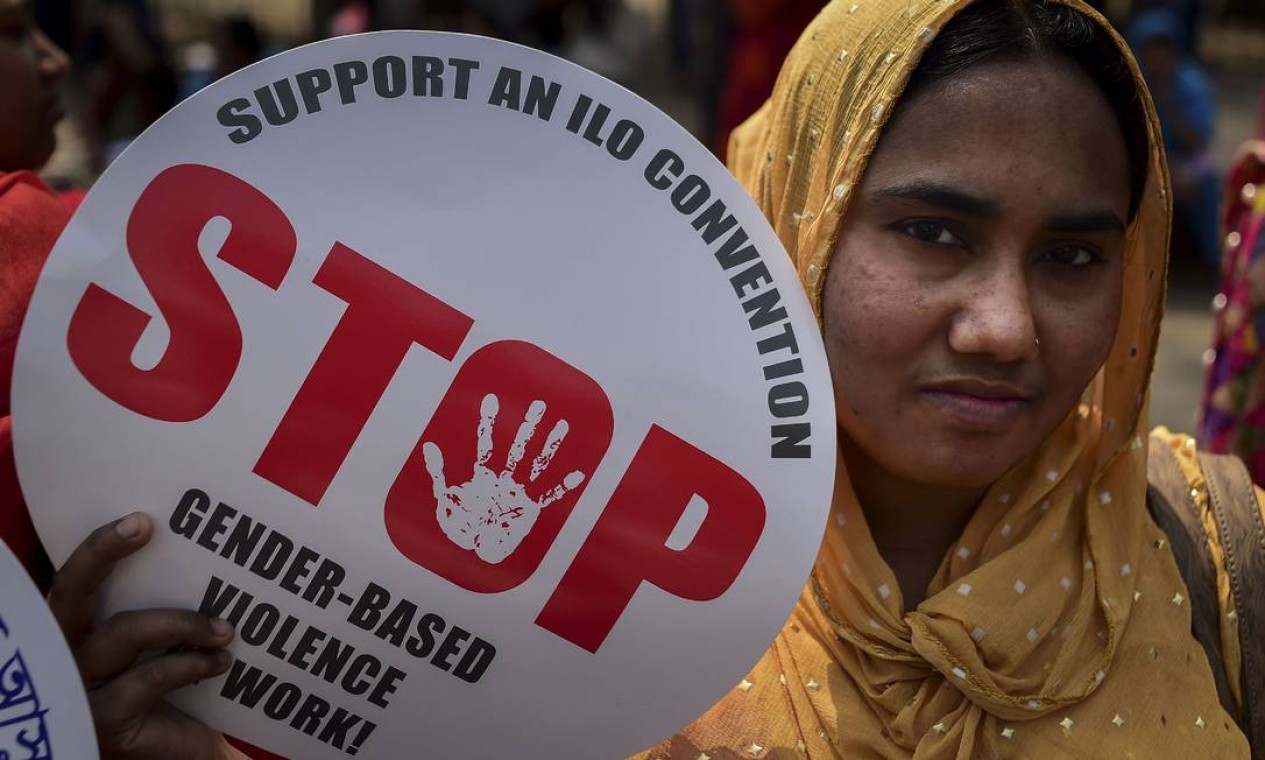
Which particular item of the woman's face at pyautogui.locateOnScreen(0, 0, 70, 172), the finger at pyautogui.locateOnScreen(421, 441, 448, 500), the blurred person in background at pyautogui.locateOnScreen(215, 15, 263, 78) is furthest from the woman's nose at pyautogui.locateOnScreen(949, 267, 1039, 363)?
the blurred person in background at pyautogui.locateOnScreen(215, 15, 263, 78)

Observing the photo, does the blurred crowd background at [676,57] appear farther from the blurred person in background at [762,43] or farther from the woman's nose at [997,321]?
the woman's nose at [997,321]

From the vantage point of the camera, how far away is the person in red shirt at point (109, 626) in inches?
53.2

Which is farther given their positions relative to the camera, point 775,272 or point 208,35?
point 208,35

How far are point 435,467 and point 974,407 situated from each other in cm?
58

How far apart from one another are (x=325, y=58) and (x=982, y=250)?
2.34 feet

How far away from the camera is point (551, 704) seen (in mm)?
1455

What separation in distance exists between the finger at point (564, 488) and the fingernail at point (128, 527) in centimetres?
37

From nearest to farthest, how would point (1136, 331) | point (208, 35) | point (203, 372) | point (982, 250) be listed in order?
1. point (203, 372)
2. point (982, 250)
3. point (1136, 331)
4. point (208, 35)

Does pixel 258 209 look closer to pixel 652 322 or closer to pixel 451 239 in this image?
pixel 451 239

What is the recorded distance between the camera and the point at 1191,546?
184 cm

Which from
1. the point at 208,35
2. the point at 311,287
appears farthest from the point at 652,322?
the point at 208,35

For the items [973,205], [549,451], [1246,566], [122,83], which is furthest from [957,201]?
[122,83]

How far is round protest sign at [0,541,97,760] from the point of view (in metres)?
1.27

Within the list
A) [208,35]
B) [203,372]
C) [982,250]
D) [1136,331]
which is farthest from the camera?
[208,35]
